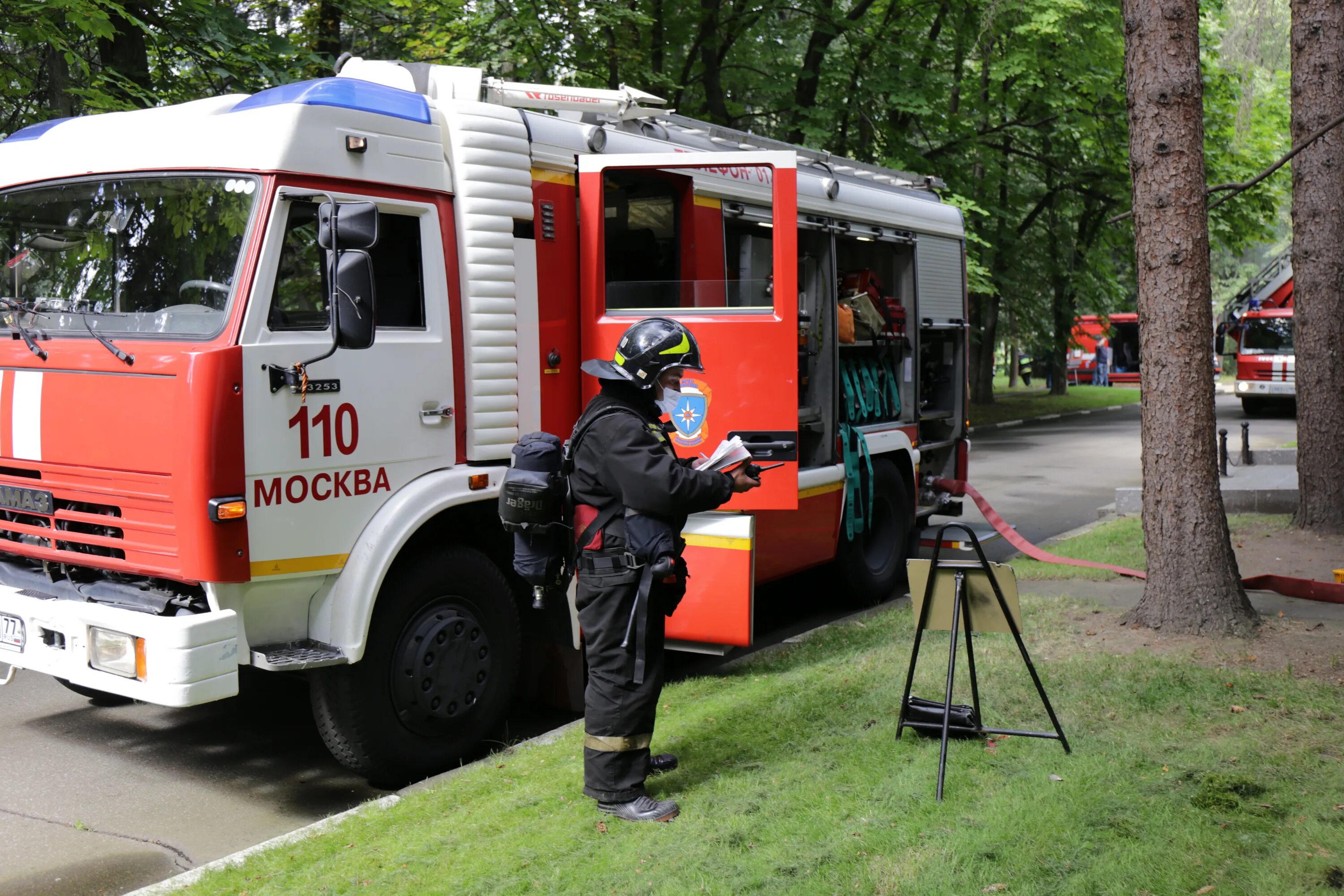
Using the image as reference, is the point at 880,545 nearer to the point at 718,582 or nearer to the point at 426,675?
the point at 718,582

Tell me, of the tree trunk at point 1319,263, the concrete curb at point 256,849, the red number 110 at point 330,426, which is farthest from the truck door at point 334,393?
the tree trunk at point 1319,263

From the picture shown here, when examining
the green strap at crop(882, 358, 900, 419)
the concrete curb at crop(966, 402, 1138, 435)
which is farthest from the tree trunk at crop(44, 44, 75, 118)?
the concrete curb at crop(966, 402, 1138, 435)

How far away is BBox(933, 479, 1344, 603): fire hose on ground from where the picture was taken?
7.54 m

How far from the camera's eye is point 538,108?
6.64 m

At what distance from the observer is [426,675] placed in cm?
532

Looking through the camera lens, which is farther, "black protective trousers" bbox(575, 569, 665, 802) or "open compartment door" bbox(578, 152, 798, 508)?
"open compartment door" bbox(578, 152, 798, 508)

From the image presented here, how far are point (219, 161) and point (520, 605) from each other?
97.5 inches

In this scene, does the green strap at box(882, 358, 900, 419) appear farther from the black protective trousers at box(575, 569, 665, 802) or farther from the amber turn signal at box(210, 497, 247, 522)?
the amber turn signal at box(210, 497, 247, 522)

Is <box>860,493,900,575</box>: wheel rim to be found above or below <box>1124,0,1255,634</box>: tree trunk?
below

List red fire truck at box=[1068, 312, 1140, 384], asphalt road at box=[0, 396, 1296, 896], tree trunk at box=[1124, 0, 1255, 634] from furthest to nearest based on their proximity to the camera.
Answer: red fire truck at box=[1068, 312, 1140, 384]
tree trunk at box=[1124, 0, 1255, 634]
asphalt road at box=[0, 396, 1296, 896]

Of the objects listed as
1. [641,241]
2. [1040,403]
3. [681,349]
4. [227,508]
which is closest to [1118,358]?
[1040,403]

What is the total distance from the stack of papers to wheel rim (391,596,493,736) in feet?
4.97

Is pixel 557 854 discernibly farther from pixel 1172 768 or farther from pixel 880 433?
pixel 880 433

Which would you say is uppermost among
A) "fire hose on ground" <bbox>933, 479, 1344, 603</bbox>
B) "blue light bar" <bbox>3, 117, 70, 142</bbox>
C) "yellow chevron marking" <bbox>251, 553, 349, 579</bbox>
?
"blue light bar" <bbox>3, 117, 70, 142</bbox>
